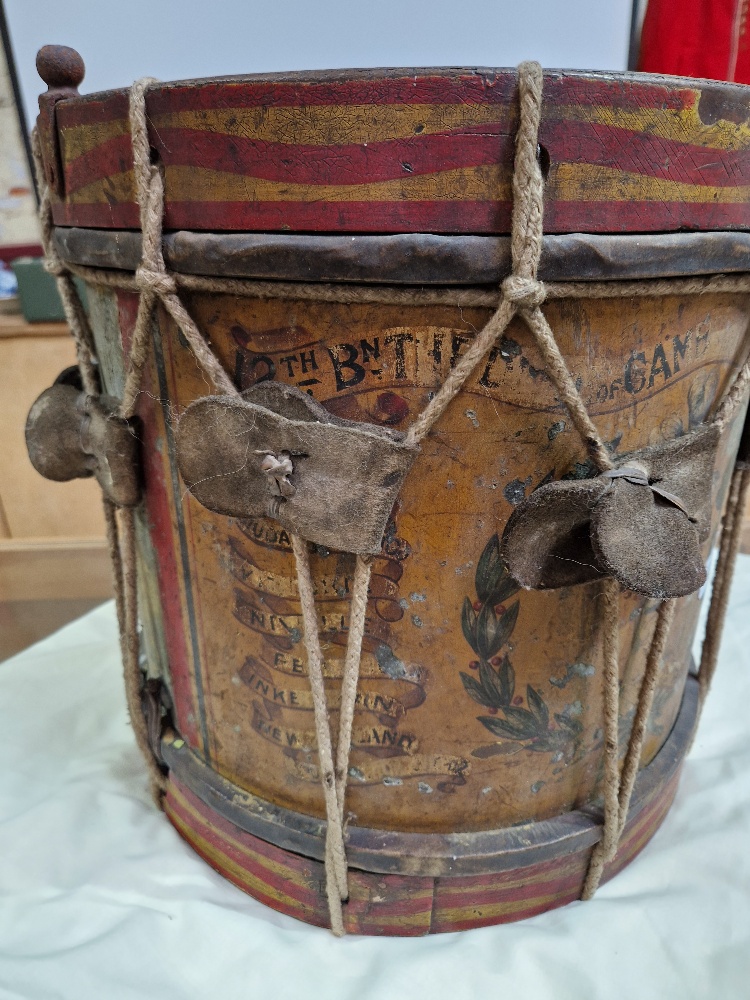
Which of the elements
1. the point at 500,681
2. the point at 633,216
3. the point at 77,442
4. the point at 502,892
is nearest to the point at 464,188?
the point at 633,216

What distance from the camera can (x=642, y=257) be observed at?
0.62 metres

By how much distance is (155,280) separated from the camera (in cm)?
68

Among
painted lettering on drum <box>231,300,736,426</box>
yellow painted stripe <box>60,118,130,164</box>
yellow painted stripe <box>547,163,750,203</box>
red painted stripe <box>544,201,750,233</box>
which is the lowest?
painted lettering on drum <box>231,300,736,426</box>

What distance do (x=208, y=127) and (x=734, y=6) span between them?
128 cm

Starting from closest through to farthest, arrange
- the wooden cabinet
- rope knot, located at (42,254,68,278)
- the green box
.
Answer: rope knot, located at (42,254,68,278), the green box, the wooden cabinet

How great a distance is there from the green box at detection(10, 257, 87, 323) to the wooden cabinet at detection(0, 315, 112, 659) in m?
A: 0.14

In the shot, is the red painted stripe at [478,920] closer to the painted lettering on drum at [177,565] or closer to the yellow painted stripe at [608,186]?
the painted lettering on drum at [177,565]

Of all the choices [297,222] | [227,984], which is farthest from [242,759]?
[297,222]

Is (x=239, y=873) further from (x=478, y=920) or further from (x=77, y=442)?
(x=77, y=442)

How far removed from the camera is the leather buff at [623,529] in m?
0.66

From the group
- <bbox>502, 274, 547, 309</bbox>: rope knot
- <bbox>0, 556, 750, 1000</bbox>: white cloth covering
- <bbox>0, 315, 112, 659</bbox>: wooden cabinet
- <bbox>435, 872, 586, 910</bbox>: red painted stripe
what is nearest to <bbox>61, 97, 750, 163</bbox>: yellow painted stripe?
<bbox>502, 274, 547, 309</bbox>: rope knot

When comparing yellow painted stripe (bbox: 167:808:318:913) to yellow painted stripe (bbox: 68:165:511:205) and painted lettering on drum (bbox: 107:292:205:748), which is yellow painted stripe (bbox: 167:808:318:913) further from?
yellow painted stripe (bbox: 68:165:511:205)

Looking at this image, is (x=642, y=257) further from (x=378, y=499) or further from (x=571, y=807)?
(x=571, y=807)

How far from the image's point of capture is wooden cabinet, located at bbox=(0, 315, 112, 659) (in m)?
1.92
